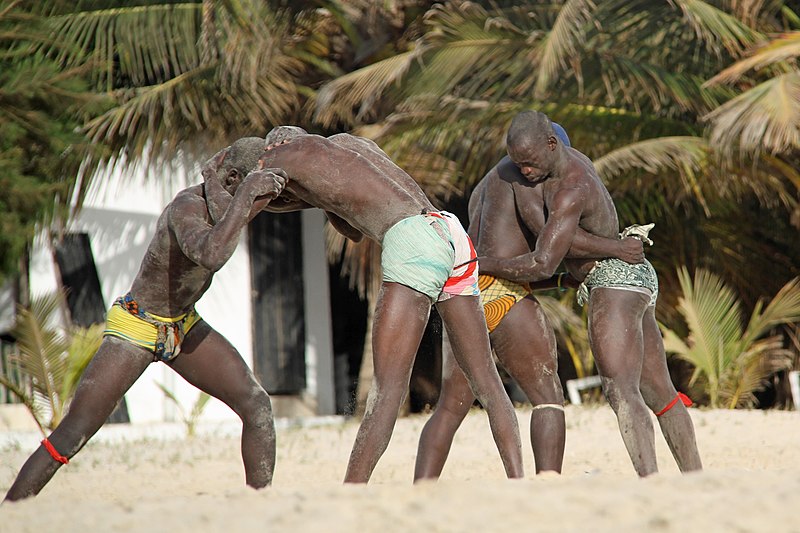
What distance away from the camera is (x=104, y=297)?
34.7 feet

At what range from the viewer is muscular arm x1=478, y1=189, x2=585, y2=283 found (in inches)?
163

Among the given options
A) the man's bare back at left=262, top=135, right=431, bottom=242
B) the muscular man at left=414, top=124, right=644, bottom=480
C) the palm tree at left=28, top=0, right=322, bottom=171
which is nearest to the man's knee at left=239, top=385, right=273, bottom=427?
the muscular man at left=414, top=124, right=644, bottom=480

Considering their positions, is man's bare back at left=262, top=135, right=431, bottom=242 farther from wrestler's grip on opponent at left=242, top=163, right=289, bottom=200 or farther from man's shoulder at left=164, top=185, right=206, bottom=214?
man's shoulder at left=164, top=185, right=206, bottom=214

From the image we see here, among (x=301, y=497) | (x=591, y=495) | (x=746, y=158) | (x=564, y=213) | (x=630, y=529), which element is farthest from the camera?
(x=746, y=158)

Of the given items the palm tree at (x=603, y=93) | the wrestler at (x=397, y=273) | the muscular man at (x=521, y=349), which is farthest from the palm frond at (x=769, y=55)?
the wrestler at (x=397, y=273)

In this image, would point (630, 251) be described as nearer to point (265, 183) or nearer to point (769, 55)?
point (265, 183)

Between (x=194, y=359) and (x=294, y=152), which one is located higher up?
(x=294, y=152)

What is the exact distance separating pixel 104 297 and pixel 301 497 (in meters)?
8.06

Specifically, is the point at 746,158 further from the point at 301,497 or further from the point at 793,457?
the point at 301,497

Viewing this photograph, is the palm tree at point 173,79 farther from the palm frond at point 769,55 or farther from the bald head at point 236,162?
the bald head at point 236,162

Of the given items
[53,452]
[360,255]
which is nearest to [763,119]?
[360,255]

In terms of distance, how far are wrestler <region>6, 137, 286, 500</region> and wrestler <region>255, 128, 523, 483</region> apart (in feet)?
0.59

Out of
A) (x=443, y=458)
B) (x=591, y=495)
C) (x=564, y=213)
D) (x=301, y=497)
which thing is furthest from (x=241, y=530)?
(x=564, y=213)

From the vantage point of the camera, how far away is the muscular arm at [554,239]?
415 cm
